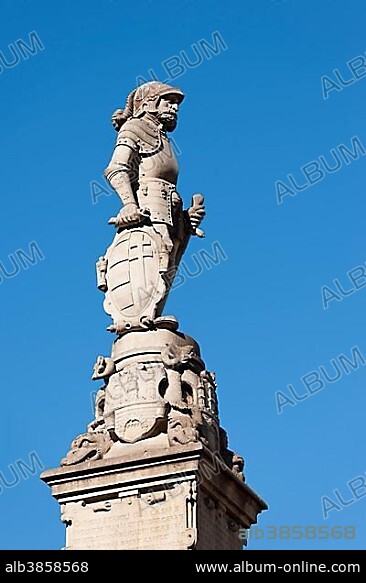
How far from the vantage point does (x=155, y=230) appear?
27141 millimetres

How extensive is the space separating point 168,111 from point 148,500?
25.2 feet

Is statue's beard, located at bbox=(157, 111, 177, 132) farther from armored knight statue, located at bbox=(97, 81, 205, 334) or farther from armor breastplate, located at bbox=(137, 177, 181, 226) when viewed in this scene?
armor breastplate, located at bbox=(137, 177, 181, 226)

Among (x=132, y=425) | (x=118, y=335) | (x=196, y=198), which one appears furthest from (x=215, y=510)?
(x=196, y=198)

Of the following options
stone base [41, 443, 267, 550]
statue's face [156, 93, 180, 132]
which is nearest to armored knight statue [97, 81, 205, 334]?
statue's face [156, 93, 180, 132]

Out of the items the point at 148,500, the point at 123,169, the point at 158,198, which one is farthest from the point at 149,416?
the point at 123,169

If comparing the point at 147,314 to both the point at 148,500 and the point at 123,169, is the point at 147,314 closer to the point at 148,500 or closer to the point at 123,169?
the point at 123,169

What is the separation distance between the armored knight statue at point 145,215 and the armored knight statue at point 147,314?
0.02 metres

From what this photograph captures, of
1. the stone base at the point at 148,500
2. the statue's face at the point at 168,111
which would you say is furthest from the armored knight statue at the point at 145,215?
the stone base at the point at 148,500

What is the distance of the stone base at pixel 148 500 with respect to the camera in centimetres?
2408

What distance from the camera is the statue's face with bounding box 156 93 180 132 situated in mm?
A: 28531

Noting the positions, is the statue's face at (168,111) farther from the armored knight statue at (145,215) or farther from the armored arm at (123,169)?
the armored arm at (123,169)

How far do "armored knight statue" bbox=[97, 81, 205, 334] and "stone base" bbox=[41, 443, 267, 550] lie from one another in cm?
273

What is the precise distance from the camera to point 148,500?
24.4 meters
